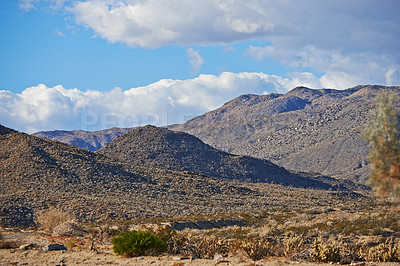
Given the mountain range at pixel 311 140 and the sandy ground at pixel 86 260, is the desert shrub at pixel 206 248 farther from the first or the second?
the mountain range at pixel 311 140

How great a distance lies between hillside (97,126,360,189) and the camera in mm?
77562

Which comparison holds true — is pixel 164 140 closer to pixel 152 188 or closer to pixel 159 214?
pixel 152 188

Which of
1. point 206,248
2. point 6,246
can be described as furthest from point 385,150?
point 6,246

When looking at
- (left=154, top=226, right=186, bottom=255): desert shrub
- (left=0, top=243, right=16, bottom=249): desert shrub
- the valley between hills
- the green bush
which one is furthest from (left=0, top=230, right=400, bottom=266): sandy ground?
the valley between hills

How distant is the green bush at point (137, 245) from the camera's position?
1591 cm

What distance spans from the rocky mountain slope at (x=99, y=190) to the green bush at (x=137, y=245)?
21495 mm

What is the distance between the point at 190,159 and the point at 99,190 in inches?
1338

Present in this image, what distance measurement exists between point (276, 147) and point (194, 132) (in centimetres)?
6504

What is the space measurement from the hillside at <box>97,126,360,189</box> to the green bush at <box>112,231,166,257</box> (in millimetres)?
58159

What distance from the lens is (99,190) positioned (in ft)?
158

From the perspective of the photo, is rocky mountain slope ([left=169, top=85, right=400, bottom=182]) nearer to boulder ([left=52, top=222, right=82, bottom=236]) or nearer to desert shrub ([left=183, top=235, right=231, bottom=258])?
boulder ([left=52, top=222, right=82, bottom=236])

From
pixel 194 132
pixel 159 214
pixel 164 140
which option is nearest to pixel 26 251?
pixel 159 214

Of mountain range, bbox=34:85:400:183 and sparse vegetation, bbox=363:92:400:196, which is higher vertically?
mountain range, bbox=34:85:400:183

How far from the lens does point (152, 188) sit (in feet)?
171
